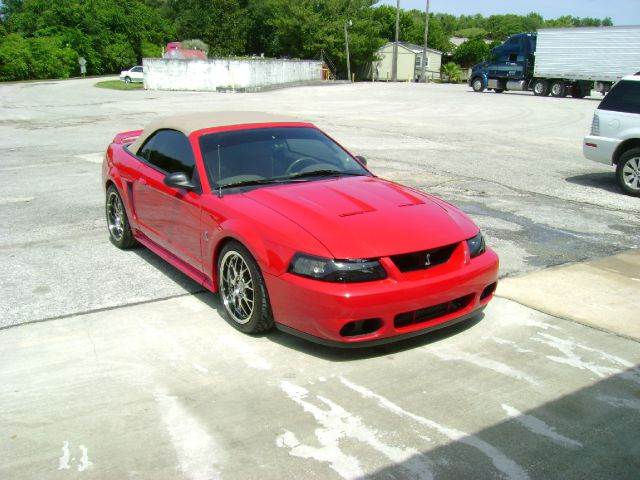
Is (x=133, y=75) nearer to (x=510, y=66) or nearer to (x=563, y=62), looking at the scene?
(x=510, y=66)

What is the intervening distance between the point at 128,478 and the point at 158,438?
13.2 inches

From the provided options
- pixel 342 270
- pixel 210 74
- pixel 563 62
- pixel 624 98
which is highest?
pixel 563 62

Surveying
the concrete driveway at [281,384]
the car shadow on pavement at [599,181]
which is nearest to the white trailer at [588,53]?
the car shadow on pavement at [599,181]

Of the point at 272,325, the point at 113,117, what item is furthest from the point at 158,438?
the point at 113,117

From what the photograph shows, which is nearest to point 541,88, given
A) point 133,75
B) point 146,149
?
point 146,149

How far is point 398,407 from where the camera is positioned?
3.57m

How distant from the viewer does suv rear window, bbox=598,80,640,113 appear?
9383 millimetres

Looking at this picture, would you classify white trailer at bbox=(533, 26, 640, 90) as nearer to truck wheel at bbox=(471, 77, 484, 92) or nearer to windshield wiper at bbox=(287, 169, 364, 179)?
truck wheel at bbox=(471, 77, 484, 92)

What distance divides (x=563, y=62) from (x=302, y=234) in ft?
112

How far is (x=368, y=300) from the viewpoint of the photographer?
150 inches

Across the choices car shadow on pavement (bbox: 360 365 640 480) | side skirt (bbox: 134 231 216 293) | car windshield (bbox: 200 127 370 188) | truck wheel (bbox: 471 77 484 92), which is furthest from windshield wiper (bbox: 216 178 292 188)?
truck wheel (bbox: 471 77 484 92)

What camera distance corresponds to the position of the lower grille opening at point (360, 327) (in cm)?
389

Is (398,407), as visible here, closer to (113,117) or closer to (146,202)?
(146,202)

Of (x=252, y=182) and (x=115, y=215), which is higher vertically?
(x=252, y=182)
